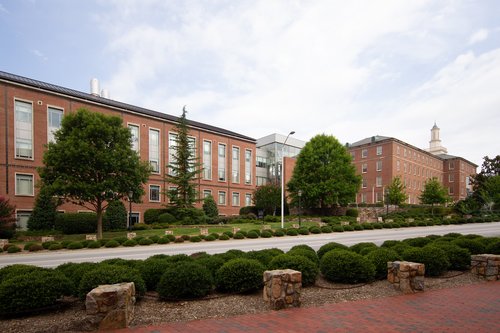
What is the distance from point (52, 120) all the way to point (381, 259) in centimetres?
3531

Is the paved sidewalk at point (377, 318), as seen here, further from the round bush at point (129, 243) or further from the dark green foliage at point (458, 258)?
the round bush at point (129, 243)

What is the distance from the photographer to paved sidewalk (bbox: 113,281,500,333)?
16.6 feet

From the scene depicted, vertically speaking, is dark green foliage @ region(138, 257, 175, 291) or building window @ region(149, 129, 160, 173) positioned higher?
building window @ region(149, 129, 160, 173)

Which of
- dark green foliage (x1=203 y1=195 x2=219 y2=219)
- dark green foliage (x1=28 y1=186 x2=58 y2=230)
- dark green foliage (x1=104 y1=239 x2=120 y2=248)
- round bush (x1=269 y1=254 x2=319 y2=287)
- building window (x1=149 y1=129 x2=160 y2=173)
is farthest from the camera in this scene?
dark green foliage (x1=203 y1=195 x2=219 y2=219)

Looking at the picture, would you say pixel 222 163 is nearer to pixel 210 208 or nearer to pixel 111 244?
pixel 210 208

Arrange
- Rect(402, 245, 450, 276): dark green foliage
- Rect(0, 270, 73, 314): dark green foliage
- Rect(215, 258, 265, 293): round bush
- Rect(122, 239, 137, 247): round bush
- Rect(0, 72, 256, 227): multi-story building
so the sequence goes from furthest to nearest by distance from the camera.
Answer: Rect(0, 72, 256, 227): multi-story building → Rect(122, 239, 137, 247): round bush → Rect(402, 245, 450, 276): dark green foliage → Rect(215, 258, 265, 293): round bush → Rect(0, 270, 73, 314): dark green foliage

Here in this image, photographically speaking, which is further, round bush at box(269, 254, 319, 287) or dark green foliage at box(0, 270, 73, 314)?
round bush at box(269, 254, 319, 287)

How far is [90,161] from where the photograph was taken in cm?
2291

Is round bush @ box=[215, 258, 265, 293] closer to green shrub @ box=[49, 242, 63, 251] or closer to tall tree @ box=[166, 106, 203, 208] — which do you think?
green shrub @ box=[49, 242, 63, 251]

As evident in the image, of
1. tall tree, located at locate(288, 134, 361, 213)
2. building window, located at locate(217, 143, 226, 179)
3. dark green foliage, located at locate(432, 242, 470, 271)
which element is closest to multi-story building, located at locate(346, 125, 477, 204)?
tall tree, located at locate(288, 134, 361, 213)

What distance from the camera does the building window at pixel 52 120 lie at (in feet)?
104

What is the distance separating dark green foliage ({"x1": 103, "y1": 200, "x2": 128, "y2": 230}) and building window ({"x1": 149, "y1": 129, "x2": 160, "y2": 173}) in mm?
A: 9767

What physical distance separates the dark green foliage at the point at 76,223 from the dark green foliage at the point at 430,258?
91.9ft

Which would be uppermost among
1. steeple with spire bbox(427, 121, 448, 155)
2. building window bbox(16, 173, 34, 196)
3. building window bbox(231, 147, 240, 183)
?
steeple with spire bbox(427, 121, 448, 155)
